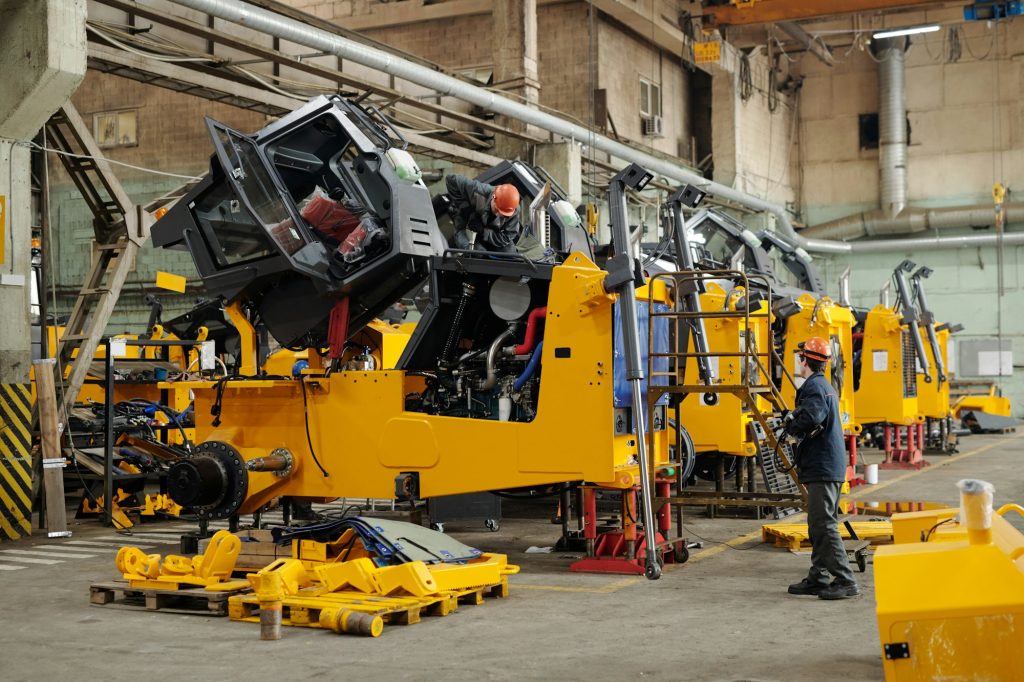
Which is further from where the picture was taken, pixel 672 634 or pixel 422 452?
pixel 422 452

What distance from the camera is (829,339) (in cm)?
1373

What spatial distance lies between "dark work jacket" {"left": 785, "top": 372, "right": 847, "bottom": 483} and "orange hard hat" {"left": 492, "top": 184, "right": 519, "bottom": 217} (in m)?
2.69

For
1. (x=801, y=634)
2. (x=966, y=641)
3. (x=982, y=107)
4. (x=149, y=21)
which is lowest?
(x=801, y=634)

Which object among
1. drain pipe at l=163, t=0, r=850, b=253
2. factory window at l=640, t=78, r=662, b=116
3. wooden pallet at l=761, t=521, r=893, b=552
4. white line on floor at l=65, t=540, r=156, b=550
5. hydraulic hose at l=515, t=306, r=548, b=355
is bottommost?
white line on floor at l=65, t=540, r=156, b=550

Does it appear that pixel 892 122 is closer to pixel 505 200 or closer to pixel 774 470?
pixel 774 470

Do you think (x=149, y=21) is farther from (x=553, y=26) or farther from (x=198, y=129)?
(x=553, y=26)

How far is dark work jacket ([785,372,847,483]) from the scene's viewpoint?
7.14m

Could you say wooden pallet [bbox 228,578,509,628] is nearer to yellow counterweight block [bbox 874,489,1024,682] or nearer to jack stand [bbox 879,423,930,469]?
yellow counterweight block [bbox 874,489,1024,682]

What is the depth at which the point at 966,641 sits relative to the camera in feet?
13.6

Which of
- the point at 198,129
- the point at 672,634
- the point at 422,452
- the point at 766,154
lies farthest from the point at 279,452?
the point at 766,154

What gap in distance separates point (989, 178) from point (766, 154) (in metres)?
5.51

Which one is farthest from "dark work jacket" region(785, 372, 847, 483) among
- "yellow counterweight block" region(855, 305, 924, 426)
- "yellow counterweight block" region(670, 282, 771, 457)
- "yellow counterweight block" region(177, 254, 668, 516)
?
"yellow counterweight block" region(855, 305, 924, 426)

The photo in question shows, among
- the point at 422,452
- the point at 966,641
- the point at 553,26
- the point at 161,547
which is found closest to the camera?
the point at 966,641

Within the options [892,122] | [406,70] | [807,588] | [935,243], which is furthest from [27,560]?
[892,122]
